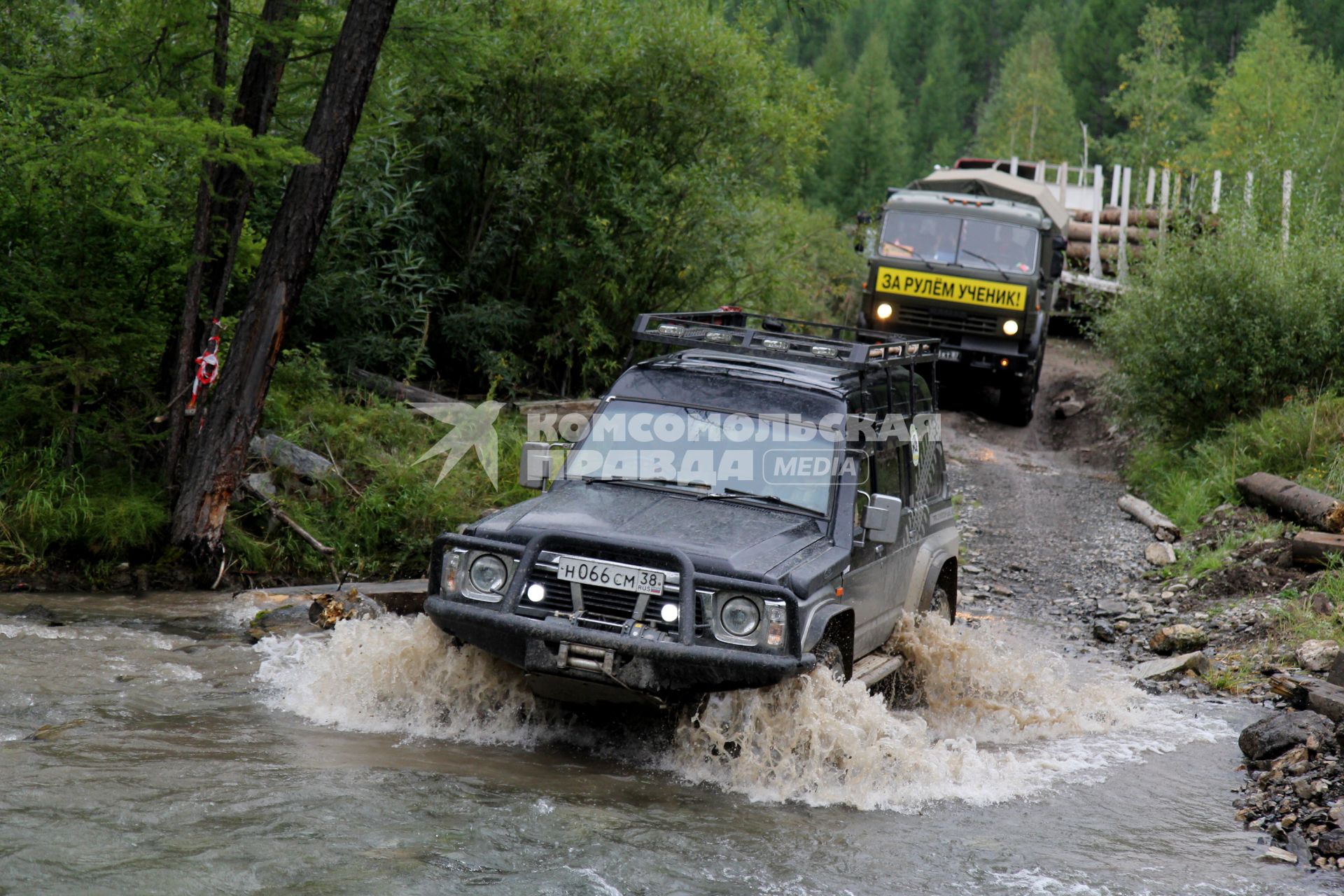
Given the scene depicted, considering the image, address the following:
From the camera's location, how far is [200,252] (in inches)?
381

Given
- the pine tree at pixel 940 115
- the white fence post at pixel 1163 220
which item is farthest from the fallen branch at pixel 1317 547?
the pine tree at pixel 940 115

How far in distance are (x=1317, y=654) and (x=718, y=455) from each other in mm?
4778

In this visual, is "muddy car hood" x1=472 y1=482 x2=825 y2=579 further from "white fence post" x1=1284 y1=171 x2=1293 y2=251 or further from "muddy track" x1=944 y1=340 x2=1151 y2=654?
"white fence post" x1=1284 y1=171 x2=1293 y2=251

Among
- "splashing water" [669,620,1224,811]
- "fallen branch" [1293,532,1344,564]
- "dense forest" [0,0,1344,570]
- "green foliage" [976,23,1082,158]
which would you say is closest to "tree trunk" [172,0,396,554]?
"dense forest" [0,0,1344,570]

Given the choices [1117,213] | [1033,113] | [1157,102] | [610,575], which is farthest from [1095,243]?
[1033,113]

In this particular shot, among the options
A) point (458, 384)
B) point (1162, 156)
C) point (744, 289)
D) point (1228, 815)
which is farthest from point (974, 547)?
point (1162, 156)

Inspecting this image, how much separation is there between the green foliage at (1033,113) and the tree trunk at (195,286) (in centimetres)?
4544

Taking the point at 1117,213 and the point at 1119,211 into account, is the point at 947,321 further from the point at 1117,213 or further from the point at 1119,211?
the point at 1119,211

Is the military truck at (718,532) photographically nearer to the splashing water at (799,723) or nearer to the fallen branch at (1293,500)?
the splashing water at (799,723)

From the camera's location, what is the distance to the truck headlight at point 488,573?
5.90 m

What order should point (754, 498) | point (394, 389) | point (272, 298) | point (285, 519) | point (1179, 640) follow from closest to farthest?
point (754, 498) → point (272, 298) → point (1179, 640) → point (285, 519) → point (394, 389)

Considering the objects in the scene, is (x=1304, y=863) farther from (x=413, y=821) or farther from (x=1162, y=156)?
(x=1162, y=156)

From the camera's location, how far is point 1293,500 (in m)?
11.6

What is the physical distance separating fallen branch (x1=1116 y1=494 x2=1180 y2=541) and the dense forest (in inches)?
198
